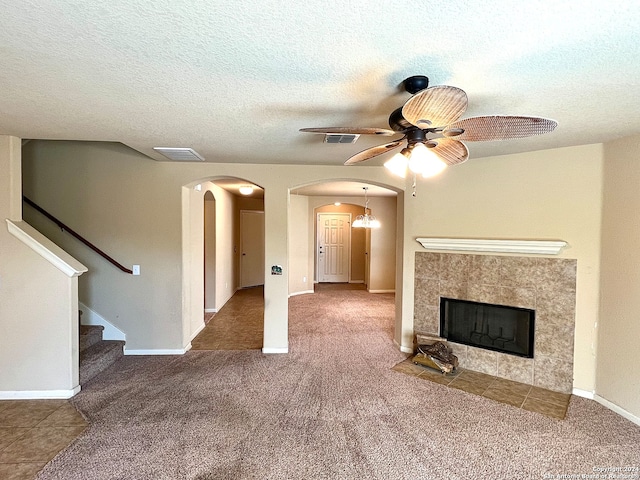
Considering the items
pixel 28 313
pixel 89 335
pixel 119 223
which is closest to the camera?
pixel 28 313

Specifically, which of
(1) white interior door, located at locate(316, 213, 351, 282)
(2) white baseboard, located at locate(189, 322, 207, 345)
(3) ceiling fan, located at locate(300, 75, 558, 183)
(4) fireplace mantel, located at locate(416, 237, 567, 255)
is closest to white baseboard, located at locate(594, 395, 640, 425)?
(4) fireplace mantel, located at locate(416, 237, 567, 255)

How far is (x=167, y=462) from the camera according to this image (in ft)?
6.57

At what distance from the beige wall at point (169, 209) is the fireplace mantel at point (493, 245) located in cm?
15

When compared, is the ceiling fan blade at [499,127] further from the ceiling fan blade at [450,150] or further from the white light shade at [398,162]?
the white light shade at [398,162]

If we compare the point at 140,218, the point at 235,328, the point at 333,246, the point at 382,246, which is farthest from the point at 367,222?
the point at 140,218

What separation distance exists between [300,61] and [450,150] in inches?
39.3

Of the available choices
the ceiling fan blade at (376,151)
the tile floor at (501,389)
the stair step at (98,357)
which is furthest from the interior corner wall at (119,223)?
the tile floor at (501,389)

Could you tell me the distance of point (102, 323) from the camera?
374 cm

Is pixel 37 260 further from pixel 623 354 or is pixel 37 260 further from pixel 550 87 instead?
pixel 623 354

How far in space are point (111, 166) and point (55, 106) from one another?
1.74m

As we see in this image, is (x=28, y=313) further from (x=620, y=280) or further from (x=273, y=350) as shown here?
(x=620, y=280)

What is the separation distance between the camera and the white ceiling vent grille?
3.12 m

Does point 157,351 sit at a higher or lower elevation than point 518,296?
lower

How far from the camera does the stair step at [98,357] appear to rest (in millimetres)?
3105
